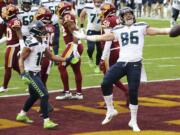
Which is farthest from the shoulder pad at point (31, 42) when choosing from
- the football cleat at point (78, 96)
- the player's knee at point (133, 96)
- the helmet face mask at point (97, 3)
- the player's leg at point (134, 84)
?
the helmet face mask at point (97, 3)

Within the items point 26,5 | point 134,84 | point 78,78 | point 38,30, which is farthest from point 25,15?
point 134,84

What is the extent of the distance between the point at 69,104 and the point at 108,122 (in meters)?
1.84

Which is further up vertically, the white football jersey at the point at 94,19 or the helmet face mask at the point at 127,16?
the helmet face mask at the point at 127,16

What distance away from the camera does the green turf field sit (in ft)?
45.8

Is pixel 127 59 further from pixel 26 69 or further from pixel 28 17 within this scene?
pixel 28 17

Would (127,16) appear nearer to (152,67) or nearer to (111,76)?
(111,76)

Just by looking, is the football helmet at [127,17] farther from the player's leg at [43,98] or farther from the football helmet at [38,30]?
the player's leg at [43,98]

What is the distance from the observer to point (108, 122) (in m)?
9.71

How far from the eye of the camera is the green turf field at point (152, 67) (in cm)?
1397

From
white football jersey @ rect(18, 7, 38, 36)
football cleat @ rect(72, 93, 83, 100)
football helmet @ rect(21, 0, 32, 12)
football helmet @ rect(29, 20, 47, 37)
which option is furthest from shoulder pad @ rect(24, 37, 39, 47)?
white football jersey @ rect(18, 7, 38, 36)

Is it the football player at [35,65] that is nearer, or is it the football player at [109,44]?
the football player at [35,65]

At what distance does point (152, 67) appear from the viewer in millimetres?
16438

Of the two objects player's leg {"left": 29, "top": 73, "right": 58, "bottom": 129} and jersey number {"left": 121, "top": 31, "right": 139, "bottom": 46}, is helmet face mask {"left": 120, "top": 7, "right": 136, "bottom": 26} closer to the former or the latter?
jersey number {"left": 121, "top": 31, "right": 139, "bottom": 46}

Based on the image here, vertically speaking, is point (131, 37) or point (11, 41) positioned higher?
point (131, 37)
